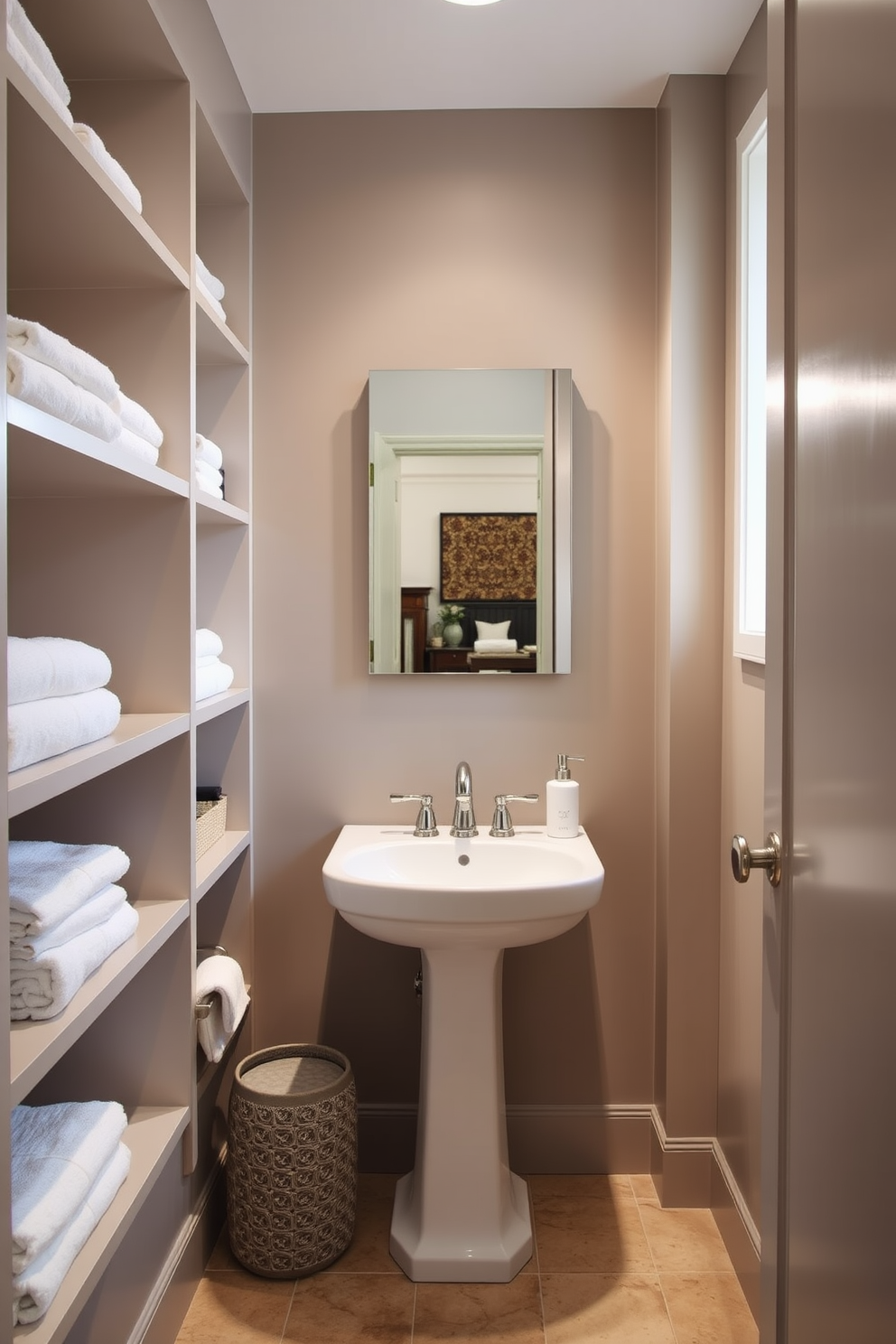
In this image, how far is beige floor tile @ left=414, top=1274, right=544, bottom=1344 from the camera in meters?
1.77

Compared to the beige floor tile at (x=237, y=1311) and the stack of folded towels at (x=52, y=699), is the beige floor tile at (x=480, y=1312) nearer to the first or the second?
A: the beige floor tile at (x=237, y=1311)

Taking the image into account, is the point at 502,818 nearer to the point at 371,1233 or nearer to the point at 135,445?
the point at 371,1233

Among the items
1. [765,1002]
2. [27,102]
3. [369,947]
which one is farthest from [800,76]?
[369,947]

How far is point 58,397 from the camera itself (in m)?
1.18

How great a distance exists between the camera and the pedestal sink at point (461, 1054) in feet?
5.96

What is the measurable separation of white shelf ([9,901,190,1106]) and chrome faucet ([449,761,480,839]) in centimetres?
68

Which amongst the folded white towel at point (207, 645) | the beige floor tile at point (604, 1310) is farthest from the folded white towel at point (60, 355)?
the beige floor tile at point (604, 1310)

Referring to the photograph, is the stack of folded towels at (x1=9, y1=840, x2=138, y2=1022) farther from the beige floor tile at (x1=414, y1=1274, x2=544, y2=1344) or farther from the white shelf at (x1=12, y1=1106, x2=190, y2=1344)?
the beige floor tile at (x1=414, y1=1274, x2=544, y2=1344)

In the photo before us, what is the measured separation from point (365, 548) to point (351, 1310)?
1558 millimetres

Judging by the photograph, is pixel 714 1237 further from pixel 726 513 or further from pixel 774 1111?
pixel 726 513

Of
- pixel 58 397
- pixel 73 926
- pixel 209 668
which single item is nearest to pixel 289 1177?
pixel 73 926

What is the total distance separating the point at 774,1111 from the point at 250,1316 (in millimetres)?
1250

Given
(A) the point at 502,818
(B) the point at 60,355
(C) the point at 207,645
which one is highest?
(B) the point at 60,355

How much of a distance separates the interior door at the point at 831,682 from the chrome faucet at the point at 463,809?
1090mm
